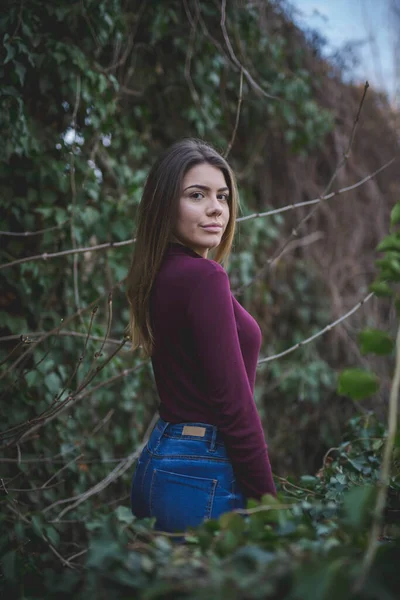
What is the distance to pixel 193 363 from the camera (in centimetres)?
147

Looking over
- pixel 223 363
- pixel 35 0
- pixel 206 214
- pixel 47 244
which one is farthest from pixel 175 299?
pixel 35 0

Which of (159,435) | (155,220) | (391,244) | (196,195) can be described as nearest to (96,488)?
(159,435)

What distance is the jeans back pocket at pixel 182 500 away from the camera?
1.36 meters

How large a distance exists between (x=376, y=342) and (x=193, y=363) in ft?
2.07

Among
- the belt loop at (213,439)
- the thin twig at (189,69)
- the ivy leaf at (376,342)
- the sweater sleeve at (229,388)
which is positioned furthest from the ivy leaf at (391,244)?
the thin twig at (189,69)

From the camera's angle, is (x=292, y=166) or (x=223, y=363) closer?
(x=223, y=363)

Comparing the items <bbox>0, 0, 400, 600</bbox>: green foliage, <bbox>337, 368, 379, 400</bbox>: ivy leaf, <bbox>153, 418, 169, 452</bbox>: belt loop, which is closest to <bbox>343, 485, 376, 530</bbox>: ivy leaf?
<bbox>0, 0, 400, 600</bbox>: green foliage

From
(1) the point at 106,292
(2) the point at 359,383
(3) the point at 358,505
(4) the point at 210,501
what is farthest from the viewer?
(1) the point at 106,292

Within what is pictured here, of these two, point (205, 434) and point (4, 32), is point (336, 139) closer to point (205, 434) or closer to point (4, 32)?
point (4, 32)

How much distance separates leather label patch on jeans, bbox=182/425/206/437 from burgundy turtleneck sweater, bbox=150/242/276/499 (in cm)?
2

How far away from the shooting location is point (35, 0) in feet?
7.67

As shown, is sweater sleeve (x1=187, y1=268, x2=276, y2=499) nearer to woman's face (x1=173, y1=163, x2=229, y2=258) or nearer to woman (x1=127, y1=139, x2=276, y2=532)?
woman (x1=127, y1=139, x2=276, y2=532)

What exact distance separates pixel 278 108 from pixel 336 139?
930mm

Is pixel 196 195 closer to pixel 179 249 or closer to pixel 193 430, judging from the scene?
pixel 179 249
